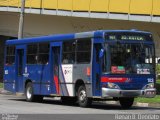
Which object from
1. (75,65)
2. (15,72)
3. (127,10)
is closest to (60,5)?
(127,10)

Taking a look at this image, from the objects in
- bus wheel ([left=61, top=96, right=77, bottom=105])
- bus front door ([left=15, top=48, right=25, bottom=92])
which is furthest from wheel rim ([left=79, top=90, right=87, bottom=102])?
bus front door ([left=15, top=48, right=25, bottom=92])

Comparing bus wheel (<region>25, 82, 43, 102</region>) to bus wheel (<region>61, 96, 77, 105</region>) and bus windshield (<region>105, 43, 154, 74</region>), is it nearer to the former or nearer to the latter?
bus wheel (<region>61, 96, 77, 105</region>)

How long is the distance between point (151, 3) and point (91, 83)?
13084 mm

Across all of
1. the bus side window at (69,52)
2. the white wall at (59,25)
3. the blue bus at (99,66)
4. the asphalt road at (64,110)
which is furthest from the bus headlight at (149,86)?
the white wall at (59,25)

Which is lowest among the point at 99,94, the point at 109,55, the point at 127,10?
the point at 99,94

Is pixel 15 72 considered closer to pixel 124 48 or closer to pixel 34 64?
pixel 34 64

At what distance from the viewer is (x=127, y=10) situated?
113ft

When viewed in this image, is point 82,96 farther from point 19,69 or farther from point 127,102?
point 19,69

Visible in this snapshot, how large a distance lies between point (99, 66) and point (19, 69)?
25.0ft

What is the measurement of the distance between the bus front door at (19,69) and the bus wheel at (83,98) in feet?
18.6

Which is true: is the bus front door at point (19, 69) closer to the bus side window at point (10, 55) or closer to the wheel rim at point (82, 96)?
the bus side window at point (10, 55)

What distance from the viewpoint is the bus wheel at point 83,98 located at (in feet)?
73.6

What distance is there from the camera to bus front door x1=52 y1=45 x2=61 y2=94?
2456 cm

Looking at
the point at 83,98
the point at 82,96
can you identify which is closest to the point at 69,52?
the point at 82,96
